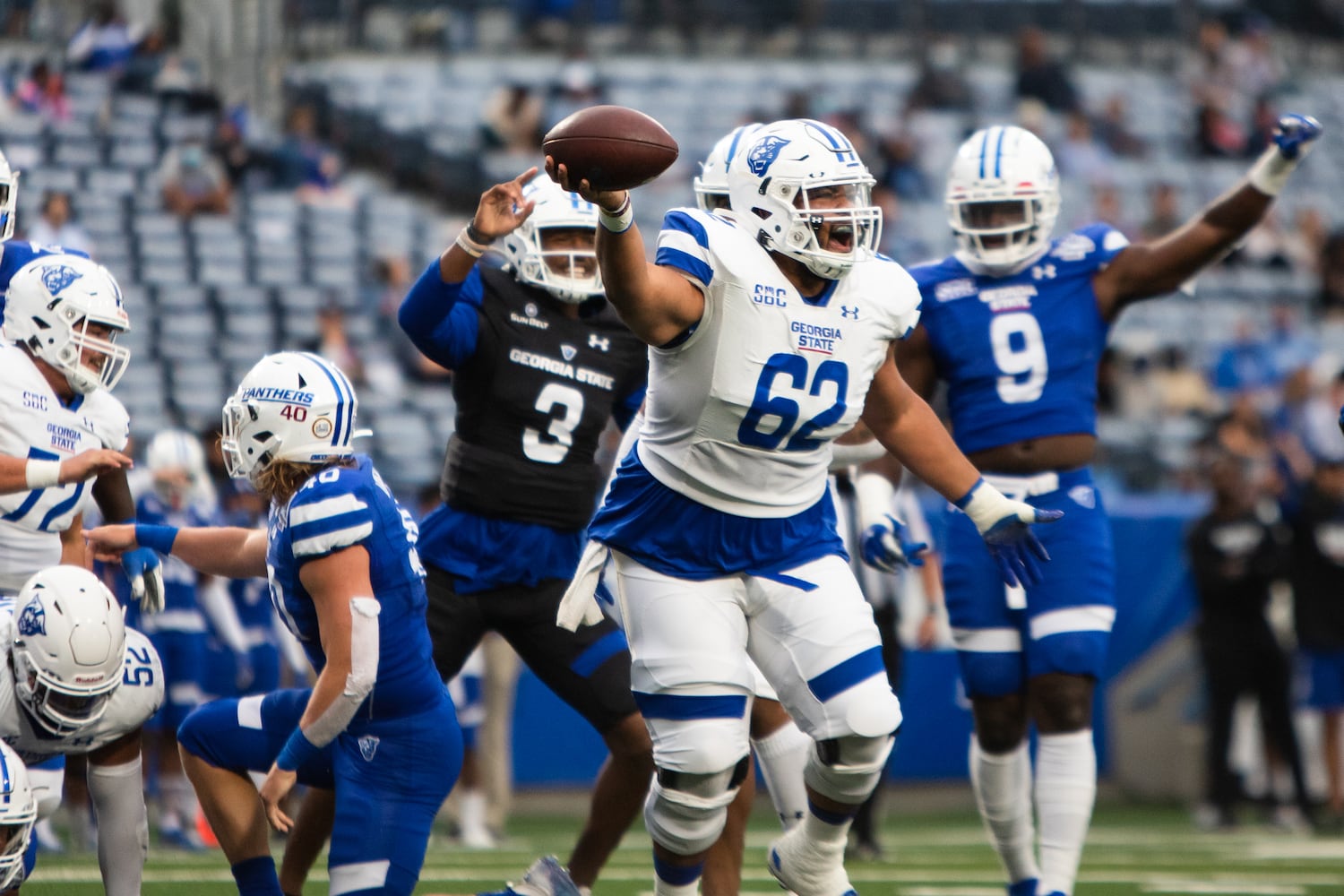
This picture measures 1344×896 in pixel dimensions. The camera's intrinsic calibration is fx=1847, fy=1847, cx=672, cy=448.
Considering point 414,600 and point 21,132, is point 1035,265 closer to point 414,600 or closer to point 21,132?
point 414,600

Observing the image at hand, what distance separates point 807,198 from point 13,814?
2.16m

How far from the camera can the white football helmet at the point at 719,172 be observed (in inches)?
173

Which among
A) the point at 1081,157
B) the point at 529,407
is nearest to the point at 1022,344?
the point at 529,407

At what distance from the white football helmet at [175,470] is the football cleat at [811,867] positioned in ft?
16.3

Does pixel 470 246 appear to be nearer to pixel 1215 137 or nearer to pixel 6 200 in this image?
pixel 6 200

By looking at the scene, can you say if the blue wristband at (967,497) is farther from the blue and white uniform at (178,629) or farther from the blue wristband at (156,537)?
the blue and white uniform at (178,629)

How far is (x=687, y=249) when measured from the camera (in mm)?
4016

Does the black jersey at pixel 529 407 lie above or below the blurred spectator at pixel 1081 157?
above

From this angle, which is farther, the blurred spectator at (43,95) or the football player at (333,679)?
the blurred spectator at (43,95)

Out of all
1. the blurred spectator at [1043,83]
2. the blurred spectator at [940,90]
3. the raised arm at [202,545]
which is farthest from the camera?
the blurred spectator at [1043,83]

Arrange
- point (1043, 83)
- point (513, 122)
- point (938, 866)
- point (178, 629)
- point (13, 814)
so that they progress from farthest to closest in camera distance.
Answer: point (1043, 83) < point (513, 122) < point (178, 629) < point (938, 866) < point (13, 814)

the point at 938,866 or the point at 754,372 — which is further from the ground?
the point at 754,372

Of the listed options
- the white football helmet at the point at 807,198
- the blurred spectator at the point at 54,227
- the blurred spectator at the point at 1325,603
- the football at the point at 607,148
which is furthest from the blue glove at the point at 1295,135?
the blurred spectator at the point at 54,227

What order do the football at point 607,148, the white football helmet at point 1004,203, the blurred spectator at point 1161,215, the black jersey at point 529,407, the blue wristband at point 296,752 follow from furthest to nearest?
the blurred spectator at point 1161,215, the white football helmet at point 1004,203, the black jersey at point 529,407, the blue wristband at point 296,752, the football at point 607,148
